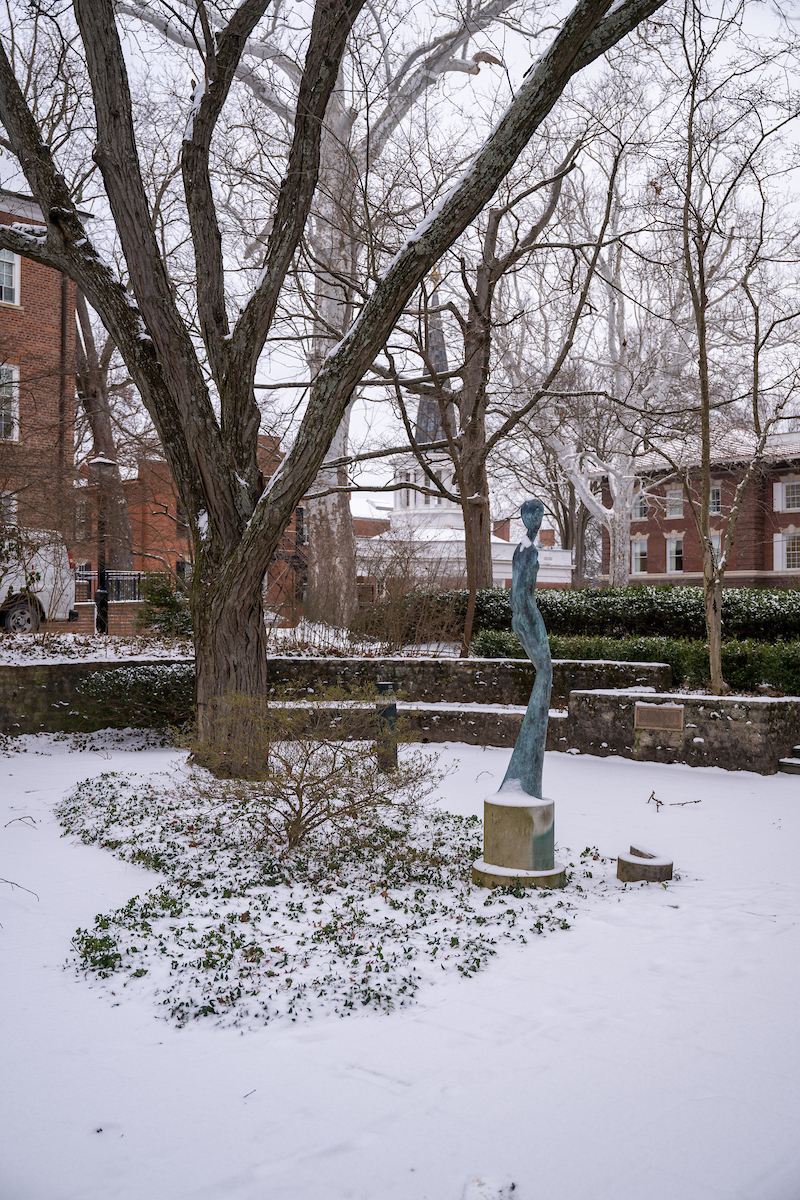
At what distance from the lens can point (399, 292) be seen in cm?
768

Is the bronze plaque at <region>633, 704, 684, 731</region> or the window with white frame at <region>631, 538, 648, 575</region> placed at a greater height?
the window with white frame at <region>631, 538, 648, 575</region>

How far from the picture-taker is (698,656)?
36.5ft

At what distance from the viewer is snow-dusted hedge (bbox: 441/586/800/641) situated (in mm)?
12406

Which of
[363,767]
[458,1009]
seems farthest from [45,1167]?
[363,767]

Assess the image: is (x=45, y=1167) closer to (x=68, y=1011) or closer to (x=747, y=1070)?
(x=68, y=1011)

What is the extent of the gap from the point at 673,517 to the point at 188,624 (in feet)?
91.6

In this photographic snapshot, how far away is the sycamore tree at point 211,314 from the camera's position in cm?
796

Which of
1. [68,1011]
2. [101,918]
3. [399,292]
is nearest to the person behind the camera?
[68,1011]

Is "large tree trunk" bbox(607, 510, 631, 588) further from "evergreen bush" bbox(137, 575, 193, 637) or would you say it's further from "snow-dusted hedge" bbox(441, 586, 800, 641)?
"evergreen bush" bbox(137, 575, 193, 637)

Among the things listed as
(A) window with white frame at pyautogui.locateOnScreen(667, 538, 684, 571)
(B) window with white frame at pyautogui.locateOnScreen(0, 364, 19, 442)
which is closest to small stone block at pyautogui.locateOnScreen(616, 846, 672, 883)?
(B) window with white frame at pyautogui.locateOnScreen(0, 364, 19, 442)

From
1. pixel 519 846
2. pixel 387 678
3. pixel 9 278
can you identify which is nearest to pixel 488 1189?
pixel 519 846

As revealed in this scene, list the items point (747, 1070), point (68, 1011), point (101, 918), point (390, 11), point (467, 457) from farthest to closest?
1. point (467, 457)
2. point (390, 11)
3. point (101, 918)
4. point (68, 1011)
5. point (747, 1070)

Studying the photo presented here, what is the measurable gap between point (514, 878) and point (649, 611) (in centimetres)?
Answer: 885

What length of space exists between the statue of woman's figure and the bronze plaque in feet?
13.3
